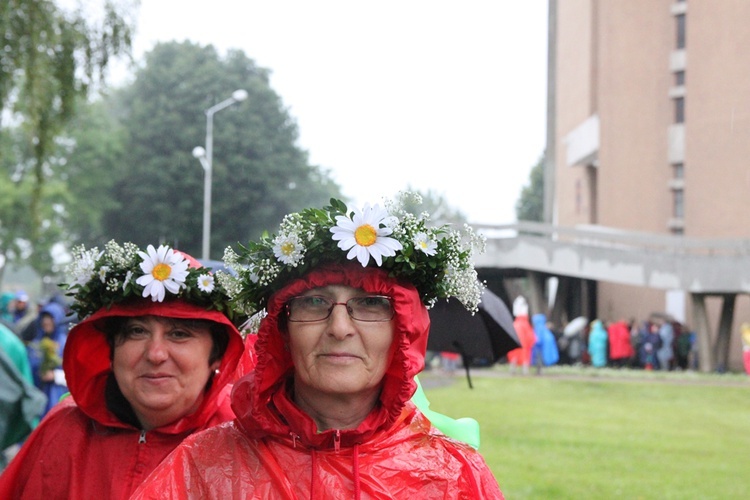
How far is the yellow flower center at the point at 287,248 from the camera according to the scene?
9.94 feet

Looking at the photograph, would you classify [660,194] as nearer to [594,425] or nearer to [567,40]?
[567,40]

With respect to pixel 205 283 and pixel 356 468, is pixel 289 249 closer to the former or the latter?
pixel 356 468

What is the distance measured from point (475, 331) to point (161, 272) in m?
2.89

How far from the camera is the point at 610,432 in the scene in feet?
54.1

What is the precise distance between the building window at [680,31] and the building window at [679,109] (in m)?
2.04

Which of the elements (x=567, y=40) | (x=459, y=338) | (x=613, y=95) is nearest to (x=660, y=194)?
(x=613, y=95)

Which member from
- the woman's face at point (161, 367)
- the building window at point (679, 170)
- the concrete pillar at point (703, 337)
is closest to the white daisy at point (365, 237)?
the woman's face at point (161, 367)

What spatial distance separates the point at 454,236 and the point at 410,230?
0.60 feet

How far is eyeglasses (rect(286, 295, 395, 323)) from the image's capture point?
9.84 feet

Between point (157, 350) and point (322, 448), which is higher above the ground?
point (157, 350)

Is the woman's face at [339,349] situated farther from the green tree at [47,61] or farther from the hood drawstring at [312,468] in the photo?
the green tree at [47,61]

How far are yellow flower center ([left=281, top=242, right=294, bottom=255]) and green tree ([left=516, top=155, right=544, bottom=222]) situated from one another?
7925 cm

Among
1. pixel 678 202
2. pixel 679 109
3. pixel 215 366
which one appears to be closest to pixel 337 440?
pixel 215 366

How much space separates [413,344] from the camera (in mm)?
3062
